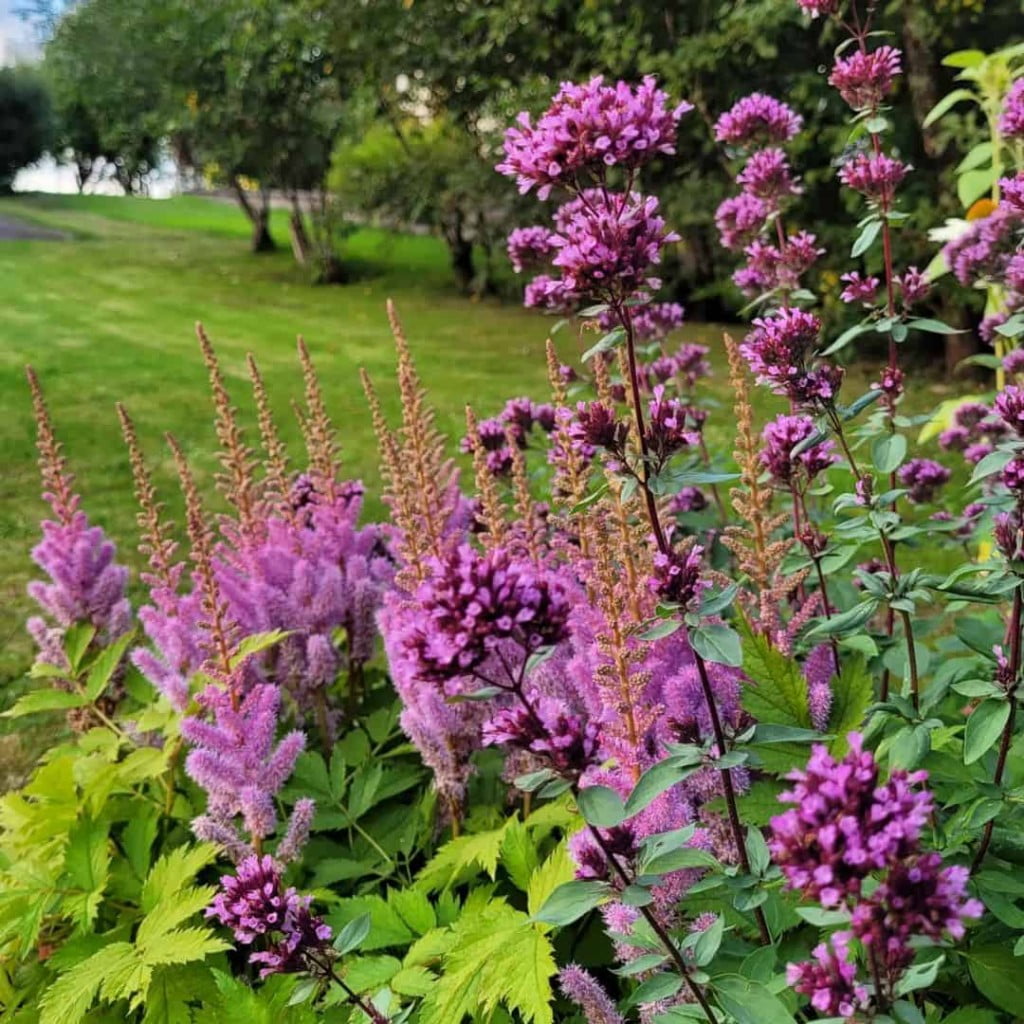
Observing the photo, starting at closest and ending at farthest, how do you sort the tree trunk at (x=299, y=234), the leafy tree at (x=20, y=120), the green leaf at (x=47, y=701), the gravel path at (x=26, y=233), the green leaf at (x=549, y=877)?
the green leaf at (x=549, y=877) → the green leaf at (x=47, y=701) → the tree trunk at (x=299, y=234) → the gravel path at (x=26, y=233) → the leafy tree at (x=20, y=120)

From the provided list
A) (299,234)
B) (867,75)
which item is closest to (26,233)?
(299,234)

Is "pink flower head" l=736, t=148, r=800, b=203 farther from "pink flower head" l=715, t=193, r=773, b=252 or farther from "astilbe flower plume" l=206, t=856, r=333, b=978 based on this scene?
"astilbe flower plume" l=206, t=856, r=333, b=978

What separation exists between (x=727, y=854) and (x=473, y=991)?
435mm

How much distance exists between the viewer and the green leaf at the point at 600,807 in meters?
1.02

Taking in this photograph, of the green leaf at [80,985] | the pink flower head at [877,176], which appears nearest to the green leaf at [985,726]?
the pink flower head at [877,176]

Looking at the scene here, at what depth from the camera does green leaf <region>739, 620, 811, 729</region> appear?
5.37 ft

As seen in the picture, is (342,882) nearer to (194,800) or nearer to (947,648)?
(194,800)

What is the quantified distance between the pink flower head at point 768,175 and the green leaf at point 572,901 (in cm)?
181

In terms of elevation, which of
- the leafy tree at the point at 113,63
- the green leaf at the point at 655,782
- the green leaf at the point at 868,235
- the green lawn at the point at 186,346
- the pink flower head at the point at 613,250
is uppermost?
the leafy tree at the point at 113,63

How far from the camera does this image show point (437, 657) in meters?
1.08

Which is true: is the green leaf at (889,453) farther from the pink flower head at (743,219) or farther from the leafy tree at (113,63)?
the leafy tree at (113,63)

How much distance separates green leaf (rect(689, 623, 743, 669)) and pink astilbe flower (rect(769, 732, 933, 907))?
0.31 m

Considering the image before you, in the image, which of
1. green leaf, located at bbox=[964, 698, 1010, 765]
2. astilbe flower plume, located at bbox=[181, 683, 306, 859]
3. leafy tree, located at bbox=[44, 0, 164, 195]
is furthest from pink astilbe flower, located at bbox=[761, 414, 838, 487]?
leafy tree, located at bbox=[44, 0, 164, 195]

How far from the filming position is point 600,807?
3.41 ft
